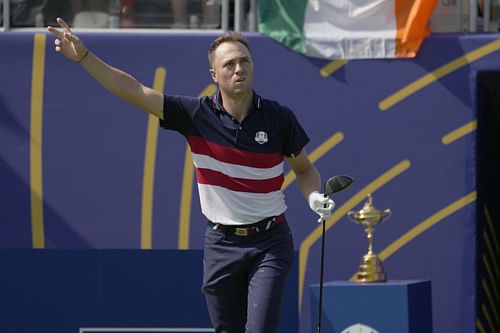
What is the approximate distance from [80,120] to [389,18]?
2168 millimetres

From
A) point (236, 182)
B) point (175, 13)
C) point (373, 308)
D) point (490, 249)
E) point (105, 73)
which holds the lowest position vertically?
point (373, 308)

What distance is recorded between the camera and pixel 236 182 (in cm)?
519

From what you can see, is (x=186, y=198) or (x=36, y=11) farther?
(x=36, y=11)

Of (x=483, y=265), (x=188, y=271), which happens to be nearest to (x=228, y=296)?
(x=188, y=271)

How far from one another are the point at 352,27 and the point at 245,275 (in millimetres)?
3279

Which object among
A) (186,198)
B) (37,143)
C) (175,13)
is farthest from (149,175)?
(175,13)

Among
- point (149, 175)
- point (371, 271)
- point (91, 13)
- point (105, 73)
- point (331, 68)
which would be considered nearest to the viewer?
point (105, 73)

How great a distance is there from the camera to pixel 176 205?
27.0ft

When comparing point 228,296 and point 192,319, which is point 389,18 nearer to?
point 192,319

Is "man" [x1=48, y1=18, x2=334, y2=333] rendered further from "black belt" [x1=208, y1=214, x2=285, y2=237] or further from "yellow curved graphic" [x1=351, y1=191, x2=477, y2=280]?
"yellow curved graphic" [x1=351, y1=191, x2=477, y2=280]

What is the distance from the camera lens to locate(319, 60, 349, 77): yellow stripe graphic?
26.6 ft

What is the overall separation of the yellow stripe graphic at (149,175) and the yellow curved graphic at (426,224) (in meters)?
1.40

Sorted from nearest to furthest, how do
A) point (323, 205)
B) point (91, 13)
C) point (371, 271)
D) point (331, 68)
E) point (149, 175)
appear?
point (323, 205) < point (371, 271) < point (331, 68) < point (149, 175) < point (91, 13)

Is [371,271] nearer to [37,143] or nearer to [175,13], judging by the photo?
[175,13]
